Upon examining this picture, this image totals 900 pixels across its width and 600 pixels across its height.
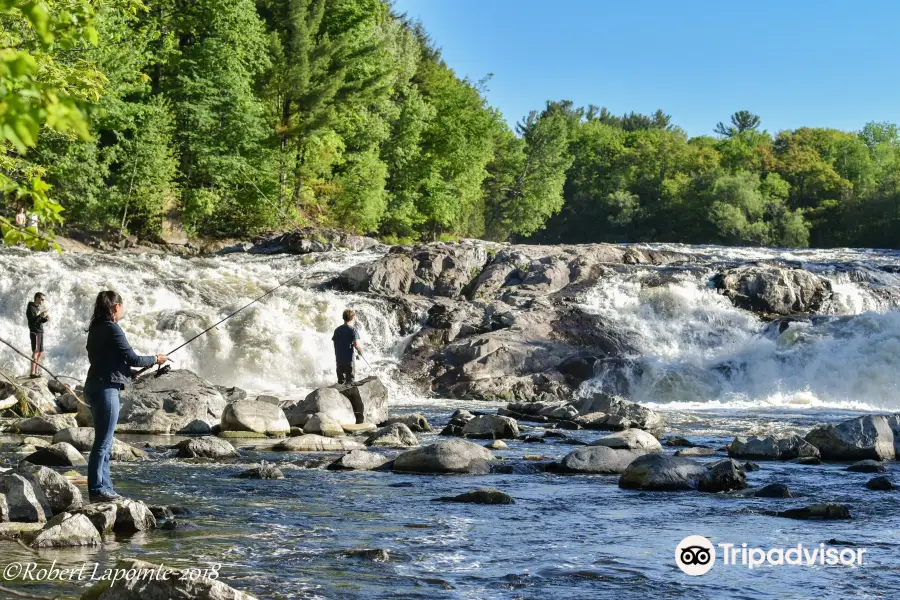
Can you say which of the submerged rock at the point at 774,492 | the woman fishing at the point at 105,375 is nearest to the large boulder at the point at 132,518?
the woman fishing at the point at 105,375

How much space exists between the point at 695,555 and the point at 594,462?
209 inches

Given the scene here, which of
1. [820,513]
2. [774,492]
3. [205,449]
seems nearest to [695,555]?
[820,513]

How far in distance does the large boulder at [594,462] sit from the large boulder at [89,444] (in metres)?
5.88

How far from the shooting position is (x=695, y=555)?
8227 mm

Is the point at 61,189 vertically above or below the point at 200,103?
below

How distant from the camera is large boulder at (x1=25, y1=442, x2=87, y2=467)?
1188cm

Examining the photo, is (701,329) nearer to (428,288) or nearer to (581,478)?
(428,288)

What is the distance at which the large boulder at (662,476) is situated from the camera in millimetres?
11961

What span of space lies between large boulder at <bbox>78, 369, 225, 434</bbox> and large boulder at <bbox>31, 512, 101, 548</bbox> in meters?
9.04

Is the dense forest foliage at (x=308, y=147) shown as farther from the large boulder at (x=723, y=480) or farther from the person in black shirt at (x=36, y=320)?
the large boulder at (x=723, y=480)

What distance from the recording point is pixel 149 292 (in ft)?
94.0

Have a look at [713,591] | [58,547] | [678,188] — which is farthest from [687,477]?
[678,188]

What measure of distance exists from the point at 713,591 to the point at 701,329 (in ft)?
79.4

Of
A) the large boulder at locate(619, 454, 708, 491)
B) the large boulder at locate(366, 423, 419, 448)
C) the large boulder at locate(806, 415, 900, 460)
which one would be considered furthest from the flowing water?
the large boulder at locate(366, 423, 419, 448)
